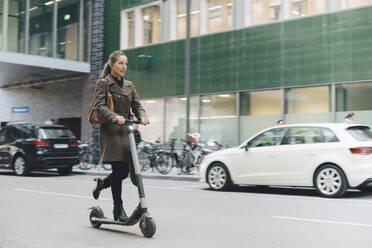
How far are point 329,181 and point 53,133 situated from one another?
10086 millimetres

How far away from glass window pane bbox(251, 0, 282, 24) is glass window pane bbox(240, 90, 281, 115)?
286 centimetres

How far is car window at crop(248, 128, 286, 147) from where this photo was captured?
10.6m

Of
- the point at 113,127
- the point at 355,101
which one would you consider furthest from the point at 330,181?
the point at 355,101

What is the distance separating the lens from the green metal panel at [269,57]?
1666 centimetres

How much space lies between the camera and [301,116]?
1786 centimetres

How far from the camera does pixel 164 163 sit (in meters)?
16.9

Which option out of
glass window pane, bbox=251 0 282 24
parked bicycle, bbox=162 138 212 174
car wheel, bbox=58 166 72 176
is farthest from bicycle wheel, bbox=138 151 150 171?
glass window pane, bbox=251 0 282 24

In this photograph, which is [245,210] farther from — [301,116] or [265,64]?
[265,64]

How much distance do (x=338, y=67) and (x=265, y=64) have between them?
3.01 metres

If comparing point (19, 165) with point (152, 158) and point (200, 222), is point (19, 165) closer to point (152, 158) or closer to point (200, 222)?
point (152, 158)

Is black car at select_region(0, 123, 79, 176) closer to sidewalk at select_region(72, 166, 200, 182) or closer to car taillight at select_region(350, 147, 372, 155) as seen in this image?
sidewalk at select_region(72, 166, 200, 182)

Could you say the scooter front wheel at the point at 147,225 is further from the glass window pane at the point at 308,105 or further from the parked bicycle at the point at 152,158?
the glass window pane at the point at 308,105

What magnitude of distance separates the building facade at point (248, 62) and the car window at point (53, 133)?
638 cm

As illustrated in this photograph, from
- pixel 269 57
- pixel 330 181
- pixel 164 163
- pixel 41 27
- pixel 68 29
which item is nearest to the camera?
pixel 330 181
